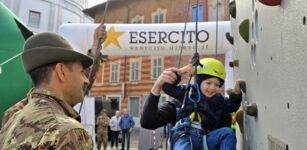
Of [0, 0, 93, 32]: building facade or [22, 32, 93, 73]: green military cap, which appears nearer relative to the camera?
[22, 32, 93, 73]: green military cap

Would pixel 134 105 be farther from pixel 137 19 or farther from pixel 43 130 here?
pixel 43 130

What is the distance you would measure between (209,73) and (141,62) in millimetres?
23453

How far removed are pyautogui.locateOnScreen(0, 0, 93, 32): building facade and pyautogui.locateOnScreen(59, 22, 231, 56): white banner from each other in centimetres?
2417

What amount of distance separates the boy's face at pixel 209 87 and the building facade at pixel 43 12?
30.1 meters

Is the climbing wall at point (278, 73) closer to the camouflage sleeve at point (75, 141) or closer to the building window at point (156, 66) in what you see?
the camouflage sleeve at point (75, 141)

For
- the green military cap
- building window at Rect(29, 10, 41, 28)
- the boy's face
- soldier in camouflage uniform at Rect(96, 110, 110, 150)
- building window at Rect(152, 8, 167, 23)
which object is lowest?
soldier in camouflage uniform at Rect(96, 110, 110, 150)

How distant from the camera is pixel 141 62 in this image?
85.0 feet

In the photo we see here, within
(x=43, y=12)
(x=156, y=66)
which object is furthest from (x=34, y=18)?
(x=156, y=66)

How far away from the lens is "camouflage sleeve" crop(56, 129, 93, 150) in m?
1.25

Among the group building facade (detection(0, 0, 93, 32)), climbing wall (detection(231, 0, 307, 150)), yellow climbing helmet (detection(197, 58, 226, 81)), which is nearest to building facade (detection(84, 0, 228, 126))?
building facade (detection(0, 0, 93, 32))

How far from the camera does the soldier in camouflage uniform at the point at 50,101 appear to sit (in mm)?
1272

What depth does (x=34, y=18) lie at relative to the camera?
31.6 metres

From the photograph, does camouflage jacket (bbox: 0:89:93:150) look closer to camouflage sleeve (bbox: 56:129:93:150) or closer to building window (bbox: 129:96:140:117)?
camouflage sleeve (bbox: 56:129:93:150)

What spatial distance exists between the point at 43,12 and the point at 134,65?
408 inches
